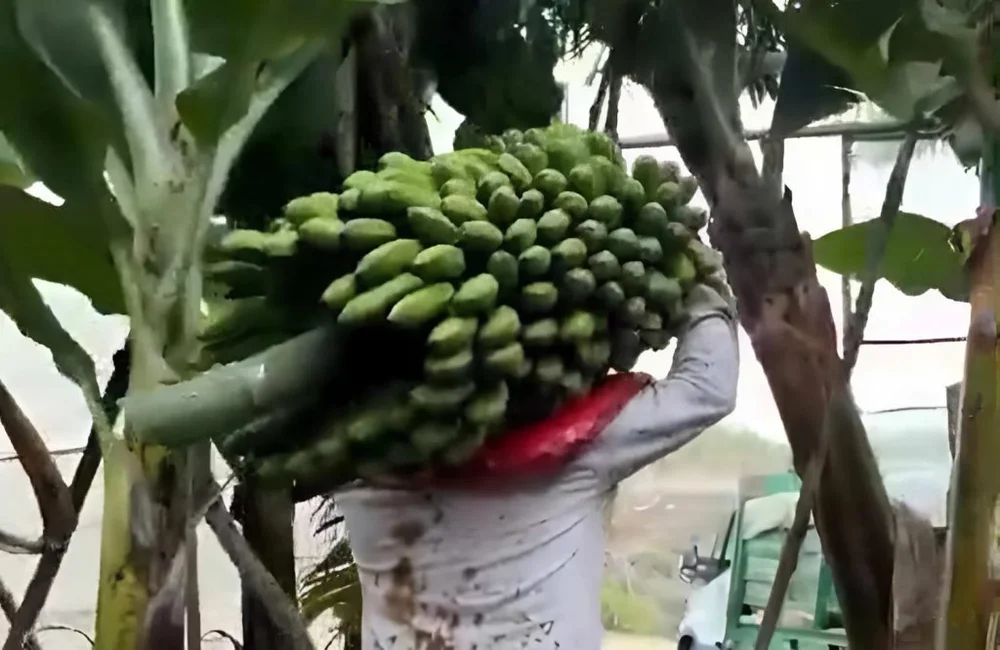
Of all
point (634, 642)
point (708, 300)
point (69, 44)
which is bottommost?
point (634, 642)

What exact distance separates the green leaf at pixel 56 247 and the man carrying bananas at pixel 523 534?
136 mm

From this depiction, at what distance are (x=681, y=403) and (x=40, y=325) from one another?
26cm

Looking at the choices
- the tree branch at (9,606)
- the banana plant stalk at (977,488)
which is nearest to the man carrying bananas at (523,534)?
the banana plant stalk at (977,488)

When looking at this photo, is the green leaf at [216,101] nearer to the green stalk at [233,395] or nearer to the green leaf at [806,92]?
the green stalk at [233,395]

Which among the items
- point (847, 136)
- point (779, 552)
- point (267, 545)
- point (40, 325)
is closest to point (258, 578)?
point (267, 545)

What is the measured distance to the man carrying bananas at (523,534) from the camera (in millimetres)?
347

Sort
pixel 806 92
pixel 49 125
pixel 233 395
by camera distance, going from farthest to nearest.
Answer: pixel 806 92, pixel 49 125, pixel 233 395

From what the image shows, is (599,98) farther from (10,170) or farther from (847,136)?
(10,170)

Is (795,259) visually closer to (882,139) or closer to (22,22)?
(882,139)

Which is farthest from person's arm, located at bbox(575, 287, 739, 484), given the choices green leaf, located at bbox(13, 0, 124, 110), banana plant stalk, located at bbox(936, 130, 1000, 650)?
green leaf, located at bbox(13, 0, 124, 110)

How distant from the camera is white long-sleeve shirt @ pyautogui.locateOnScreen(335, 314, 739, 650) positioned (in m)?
0.35

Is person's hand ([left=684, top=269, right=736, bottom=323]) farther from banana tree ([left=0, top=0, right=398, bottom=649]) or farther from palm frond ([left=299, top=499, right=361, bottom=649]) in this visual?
palm frond ([left=299, top=499, right=361, bottom=649])

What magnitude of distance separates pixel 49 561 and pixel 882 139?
47cm

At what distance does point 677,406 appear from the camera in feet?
1.17
